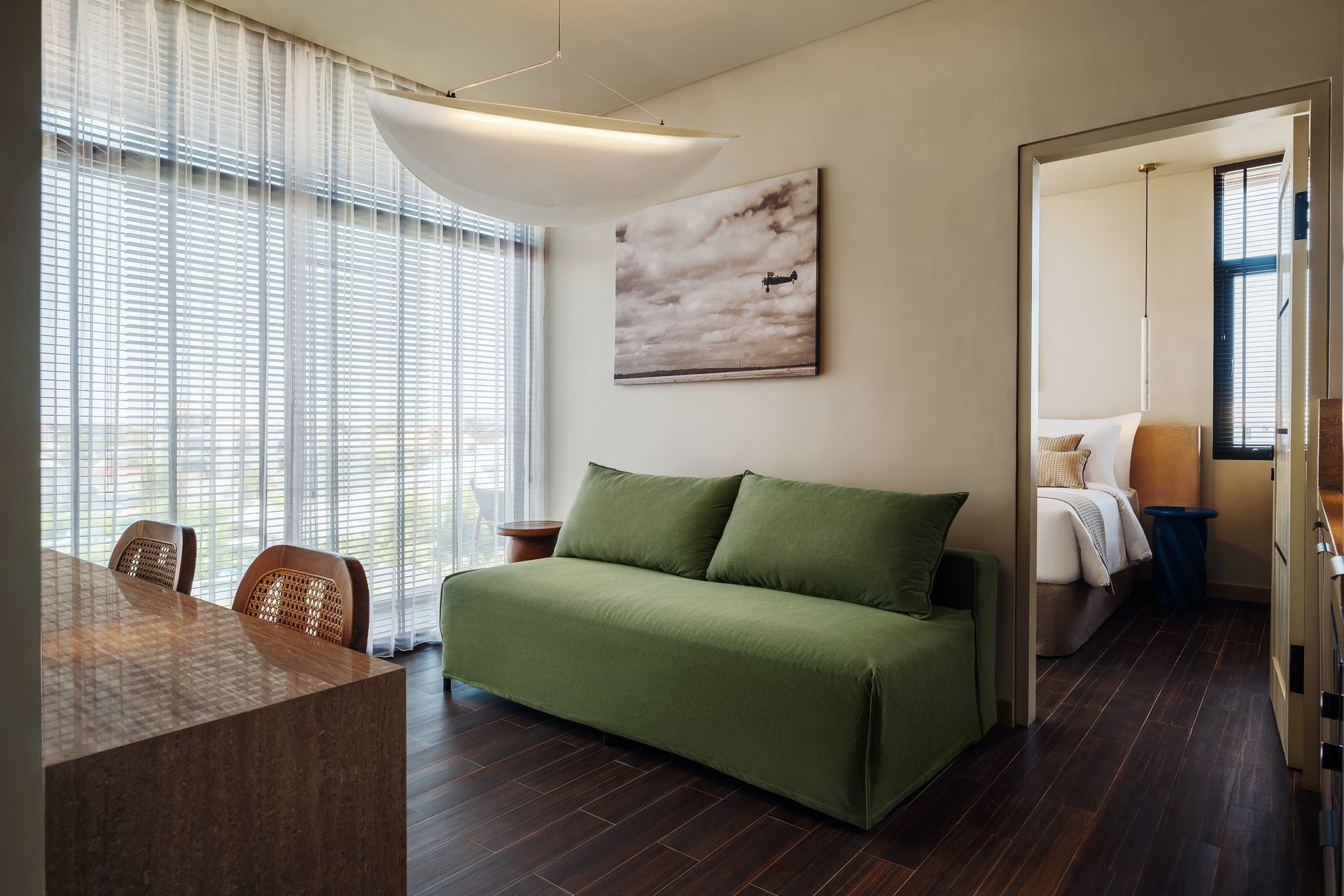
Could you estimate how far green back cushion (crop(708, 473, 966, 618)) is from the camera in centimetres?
257

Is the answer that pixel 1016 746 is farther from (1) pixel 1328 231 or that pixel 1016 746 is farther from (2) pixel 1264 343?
(2) pixel 1264 343

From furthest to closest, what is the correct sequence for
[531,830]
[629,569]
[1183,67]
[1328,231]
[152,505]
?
[629,569] → [152,505] → [1183,67] → [1328,231] → [531,830]

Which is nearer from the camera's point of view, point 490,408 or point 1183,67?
point 1183,67

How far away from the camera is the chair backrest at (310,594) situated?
4.29ft

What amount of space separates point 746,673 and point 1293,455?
1.87 m

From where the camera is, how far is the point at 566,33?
326cm

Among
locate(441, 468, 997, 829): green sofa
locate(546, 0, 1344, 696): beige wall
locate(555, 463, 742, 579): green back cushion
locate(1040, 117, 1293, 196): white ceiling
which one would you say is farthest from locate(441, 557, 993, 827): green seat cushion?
locate(1040, 117, 1293, 196): white ceiling

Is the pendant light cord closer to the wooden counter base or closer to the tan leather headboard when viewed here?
the tan leather headboard

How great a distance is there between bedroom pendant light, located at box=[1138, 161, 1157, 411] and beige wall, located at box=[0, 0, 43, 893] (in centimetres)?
580

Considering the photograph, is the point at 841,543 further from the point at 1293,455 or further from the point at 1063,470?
the point at 1063,470

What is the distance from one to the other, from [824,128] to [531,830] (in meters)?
2.90

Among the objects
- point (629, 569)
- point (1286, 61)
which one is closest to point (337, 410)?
point (629, 569)

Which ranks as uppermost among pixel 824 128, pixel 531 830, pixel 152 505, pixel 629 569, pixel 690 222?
pixel 824 128

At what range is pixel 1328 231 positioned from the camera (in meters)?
2.29
